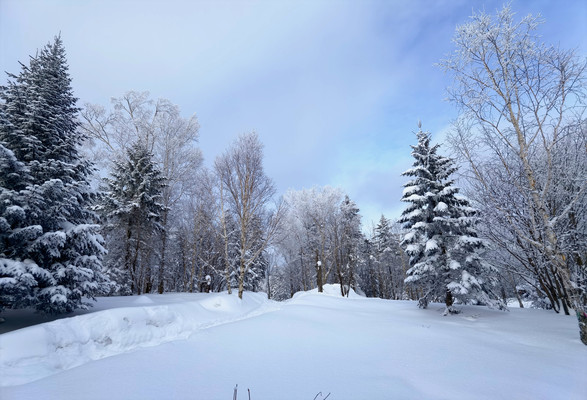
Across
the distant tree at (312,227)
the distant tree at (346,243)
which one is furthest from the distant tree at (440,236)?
the distant tree at (312,227)

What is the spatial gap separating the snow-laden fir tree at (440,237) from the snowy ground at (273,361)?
2985mm

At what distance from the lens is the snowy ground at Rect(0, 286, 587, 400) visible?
3.44 m

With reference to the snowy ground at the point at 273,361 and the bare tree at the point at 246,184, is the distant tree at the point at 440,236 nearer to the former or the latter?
the snowy ground at the point at 273,361

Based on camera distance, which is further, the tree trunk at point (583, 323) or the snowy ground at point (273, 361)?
the tree trunk at point (583, 323)

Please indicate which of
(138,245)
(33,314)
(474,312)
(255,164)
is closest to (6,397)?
(33,314)

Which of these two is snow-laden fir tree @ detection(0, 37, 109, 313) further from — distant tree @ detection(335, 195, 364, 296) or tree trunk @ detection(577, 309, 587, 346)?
distant tree @ detection(335, 195, 364, 296)

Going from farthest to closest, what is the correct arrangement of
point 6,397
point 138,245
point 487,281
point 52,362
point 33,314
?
point 138,245 → point 487,281 → point 33,314 → point 52,362 → point 6,397

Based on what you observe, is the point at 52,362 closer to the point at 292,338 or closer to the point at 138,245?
the point at 292,338

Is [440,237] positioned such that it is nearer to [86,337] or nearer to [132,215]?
[86,337]

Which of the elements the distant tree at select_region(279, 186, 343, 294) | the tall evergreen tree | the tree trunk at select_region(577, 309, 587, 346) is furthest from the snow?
the distant tree at select_region(279, 186, 343, 294)

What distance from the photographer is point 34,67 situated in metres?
7.16

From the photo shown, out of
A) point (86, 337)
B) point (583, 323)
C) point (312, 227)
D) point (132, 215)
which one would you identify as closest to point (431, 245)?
point (583, 323)

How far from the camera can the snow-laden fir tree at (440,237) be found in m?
10.5

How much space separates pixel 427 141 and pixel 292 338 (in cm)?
1162
